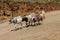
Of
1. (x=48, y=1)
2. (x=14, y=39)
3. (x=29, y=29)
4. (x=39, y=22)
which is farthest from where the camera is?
(x=48, y=1)

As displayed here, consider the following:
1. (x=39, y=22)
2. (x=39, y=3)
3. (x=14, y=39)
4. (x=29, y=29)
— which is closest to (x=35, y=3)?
(x=39, y=3)

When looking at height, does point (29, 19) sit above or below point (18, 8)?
above

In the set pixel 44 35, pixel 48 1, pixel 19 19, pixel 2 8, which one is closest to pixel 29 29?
pixel 19 19

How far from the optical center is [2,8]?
2780cm

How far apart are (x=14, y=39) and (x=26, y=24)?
4.46 metres

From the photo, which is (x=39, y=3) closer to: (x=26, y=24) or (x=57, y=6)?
(x=57, y=6)

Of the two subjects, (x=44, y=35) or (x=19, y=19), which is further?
(x=19, y=19)

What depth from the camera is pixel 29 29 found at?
17.1 m

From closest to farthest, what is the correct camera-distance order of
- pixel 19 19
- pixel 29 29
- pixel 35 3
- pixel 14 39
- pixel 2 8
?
1. pixel 14 39
2. pixel 29 29
3. pixel 19 19
4. pixel 2 8
5. pixel 35 3

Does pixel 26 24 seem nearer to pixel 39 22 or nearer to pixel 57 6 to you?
pixel 39 22

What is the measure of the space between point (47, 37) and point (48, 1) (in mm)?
19513

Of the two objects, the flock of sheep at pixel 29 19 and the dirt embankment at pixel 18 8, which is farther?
the dirt embankment at pixel 18 8

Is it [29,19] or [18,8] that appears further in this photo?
[18,8]

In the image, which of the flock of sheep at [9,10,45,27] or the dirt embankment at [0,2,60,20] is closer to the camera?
the flock of sheep at [9,10,45,27]
